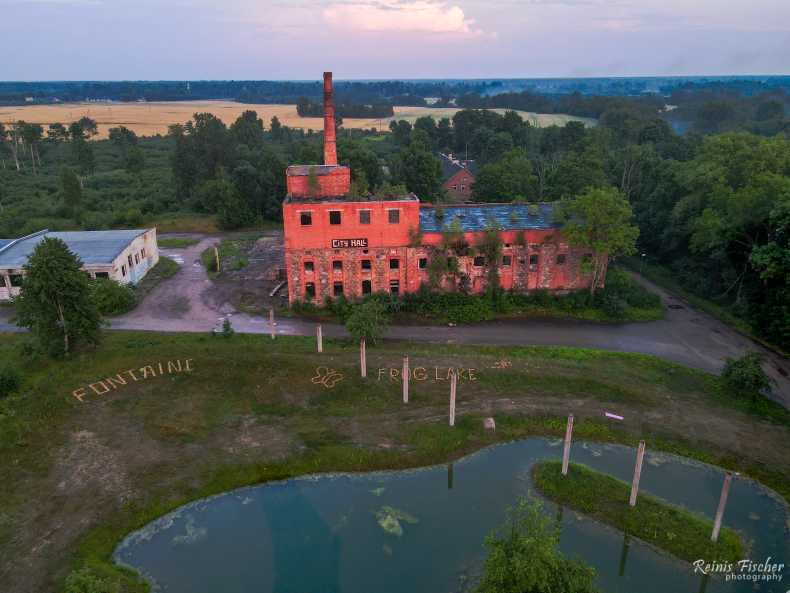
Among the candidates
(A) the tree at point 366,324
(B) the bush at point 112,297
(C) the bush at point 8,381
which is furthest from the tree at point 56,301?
(A) the tree at point 366,324

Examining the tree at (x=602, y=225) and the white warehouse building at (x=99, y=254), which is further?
the white warehouse building at (x=99, y=254)

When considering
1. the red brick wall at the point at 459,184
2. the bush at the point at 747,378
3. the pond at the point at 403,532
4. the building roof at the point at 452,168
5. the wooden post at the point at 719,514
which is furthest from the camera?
the building roof at the point at 452,168

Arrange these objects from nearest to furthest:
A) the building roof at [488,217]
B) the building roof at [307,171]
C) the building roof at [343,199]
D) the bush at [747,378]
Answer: the bush at [747,378] → the building roof at [343,199] → the building roof at [488,217] → the building roof at [307,171]

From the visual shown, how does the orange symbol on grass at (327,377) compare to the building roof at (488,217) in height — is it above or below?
below

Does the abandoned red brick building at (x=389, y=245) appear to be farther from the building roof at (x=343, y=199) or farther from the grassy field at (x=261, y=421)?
the grassy field at (x=261, y=421)

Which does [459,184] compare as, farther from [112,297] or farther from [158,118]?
[158,118]

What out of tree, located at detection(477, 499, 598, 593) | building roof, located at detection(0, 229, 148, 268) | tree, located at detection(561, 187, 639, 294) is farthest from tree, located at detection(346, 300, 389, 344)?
building roof, located at detection(0, 229, 148, 268)

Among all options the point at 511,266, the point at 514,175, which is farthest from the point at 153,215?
the point at 511,266

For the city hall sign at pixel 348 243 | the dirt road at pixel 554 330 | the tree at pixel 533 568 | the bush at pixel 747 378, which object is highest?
the city hall sign at pixel 348 243
